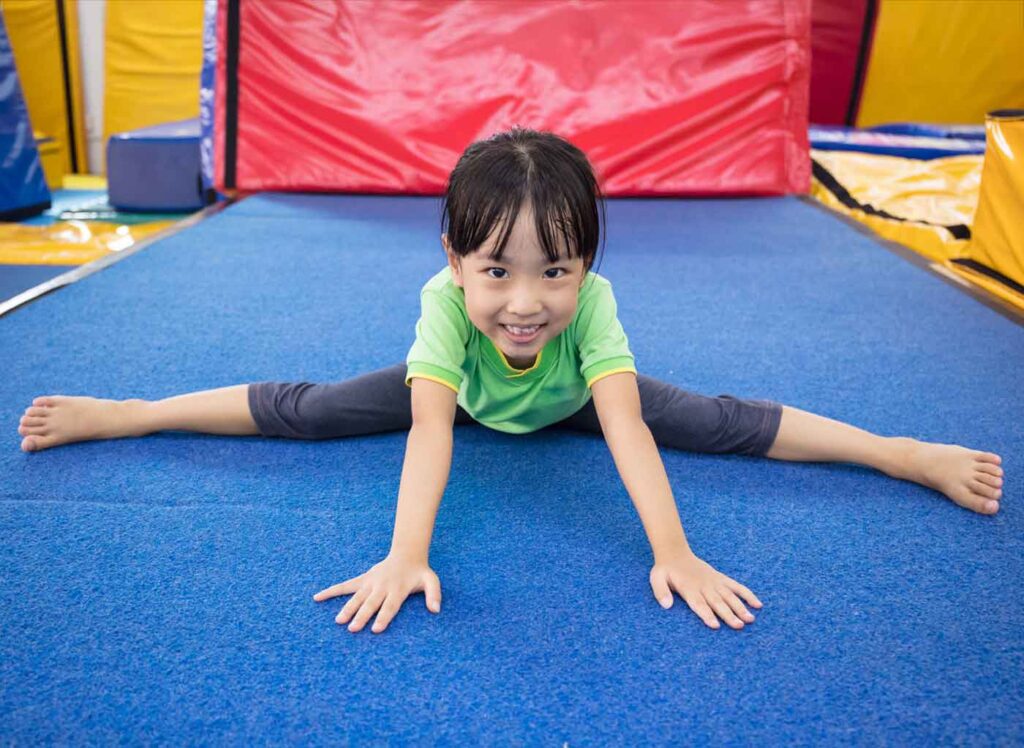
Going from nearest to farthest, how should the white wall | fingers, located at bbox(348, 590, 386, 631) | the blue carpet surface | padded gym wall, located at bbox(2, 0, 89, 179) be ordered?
1. fingers, located at bbox(348, 590, 386, 631)
2. the blue carpet surface
3. padded gym wall, located at bbox(2, 0, 89, 179)
4. the white wall

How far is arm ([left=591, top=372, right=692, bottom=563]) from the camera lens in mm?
964

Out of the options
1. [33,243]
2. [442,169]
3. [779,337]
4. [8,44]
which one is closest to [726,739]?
[779,337]

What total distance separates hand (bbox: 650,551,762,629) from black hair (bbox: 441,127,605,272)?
15.4 inches

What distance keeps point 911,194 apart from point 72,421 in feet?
9.33

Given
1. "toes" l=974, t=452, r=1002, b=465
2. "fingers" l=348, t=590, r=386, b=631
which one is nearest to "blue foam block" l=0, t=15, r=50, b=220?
"fingers" l=348, t=590, r=386, b=631

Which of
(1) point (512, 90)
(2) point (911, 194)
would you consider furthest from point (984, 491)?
(1) point (512, 90)

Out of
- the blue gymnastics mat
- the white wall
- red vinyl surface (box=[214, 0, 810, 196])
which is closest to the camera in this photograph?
the blue gymnastics mat

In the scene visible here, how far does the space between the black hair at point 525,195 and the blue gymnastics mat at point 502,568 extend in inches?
15.6

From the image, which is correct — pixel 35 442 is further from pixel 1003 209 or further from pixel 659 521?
A: pixel 1003 209

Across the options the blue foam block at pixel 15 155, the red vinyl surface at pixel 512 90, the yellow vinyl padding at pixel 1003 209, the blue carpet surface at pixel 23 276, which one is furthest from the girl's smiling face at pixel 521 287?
the blue foam block at pixel 15 155

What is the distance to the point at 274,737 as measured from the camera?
73 cm

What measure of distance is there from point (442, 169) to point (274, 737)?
262cm

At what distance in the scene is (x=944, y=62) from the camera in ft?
14.5

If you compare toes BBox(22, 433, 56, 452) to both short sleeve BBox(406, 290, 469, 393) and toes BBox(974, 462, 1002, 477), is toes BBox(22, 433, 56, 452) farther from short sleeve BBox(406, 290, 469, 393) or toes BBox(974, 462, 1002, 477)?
toes BBox(974, 462, 1002, 477)
